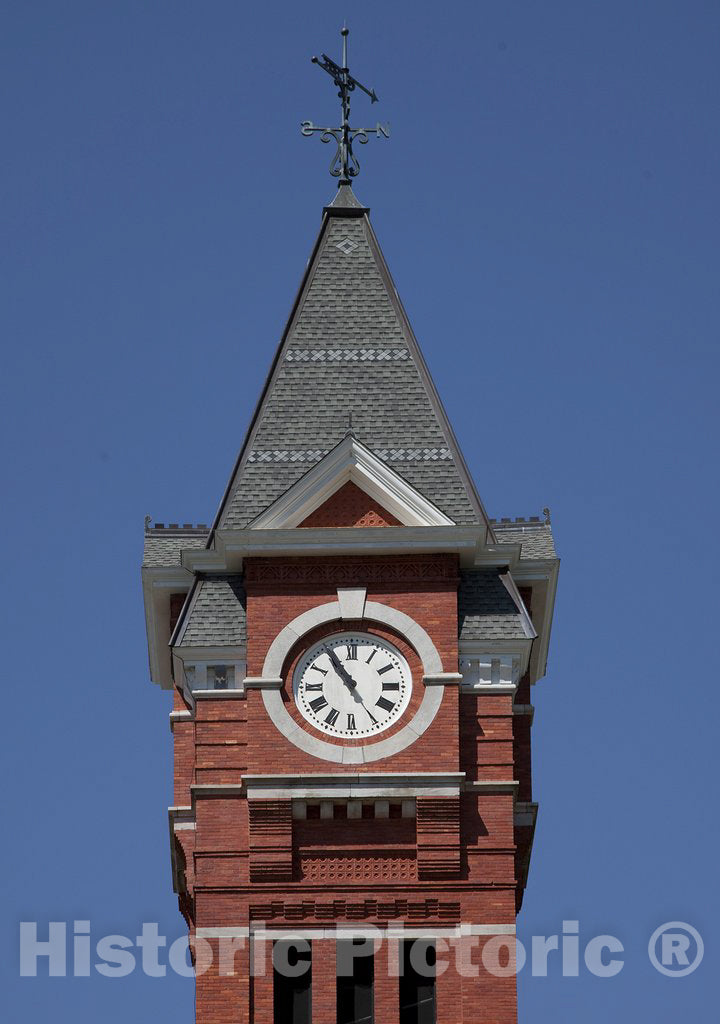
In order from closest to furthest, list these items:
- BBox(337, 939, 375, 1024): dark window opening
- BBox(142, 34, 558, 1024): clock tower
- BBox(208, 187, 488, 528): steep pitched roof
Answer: BBox(337, 939, 375, 1024): dark window opening → BBox(142, 34, 558, 1024): clock tower → BBox(208, 187, 488, 528): steep pitched roof

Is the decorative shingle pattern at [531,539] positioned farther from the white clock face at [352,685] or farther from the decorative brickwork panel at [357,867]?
the decorative brickwork panel at [357,867]

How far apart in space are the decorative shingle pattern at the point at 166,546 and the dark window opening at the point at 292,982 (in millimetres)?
8217

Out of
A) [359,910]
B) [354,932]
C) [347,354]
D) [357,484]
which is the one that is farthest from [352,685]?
[347,354]

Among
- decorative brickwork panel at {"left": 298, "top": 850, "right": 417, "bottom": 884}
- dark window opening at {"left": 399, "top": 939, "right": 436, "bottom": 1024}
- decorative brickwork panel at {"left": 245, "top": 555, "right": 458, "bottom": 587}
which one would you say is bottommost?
dark window opening at {"left": 399, "top": 939, "right": 436, "bottom": 1024}

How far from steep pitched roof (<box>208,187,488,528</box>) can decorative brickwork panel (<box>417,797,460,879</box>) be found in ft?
18.2

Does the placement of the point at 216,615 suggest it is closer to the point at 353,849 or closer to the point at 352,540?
the point at 352,540

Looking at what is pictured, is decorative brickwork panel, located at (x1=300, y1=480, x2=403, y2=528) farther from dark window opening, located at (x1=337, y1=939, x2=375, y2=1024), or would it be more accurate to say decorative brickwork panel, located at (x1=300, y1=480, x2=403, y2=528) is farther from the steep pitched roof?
dark window opening, located at (x1=337, y1=939, x2=375, y2=1024)

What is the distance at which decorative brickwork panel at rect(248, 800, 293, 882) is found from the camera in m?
63.4

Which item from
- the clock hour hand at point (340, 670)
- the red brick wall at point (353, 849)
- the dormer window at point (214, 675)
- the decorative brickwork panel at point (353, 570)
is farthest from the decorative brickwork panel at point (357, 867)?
the decorative brickwork panel at point (353, 570)

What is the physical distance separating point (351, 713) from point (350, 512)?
3854 mm

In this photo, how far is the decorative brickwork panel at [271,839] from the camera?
63438mm

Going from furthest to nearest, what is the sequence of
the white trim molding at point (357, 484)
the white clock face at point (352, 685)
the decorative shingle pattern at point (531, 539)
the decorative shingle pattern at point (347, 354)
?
the decorative shingle pattern at point (531, 539) < the decorative shingle pattern at point (347, 354) < the white trim molding at point (357, 484) < the white clock face at point (352, 685)

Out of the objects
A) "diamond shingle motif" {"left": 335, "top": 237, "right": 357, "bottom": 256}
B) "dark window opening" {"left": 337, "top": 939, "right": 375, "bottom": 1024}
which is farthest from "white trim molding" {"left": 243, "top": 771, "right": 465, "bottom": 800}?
"diamond shingle motif" {"left": 335, "top": 237, "right": 357, "bottom": 256}

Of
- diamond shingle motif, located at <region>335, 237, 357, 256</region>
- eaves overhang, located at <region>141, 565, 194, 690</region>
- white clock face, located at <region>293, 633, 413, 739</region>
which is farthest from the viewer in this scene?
diamond shingle motif, located at <region>335, 237, 357, 256</region>
